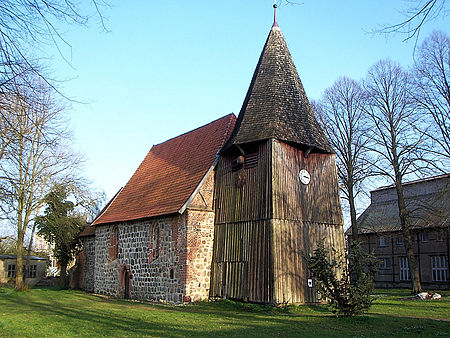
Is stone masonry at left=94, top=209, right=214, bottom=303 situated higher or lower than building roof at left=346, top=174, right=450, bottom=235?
lower

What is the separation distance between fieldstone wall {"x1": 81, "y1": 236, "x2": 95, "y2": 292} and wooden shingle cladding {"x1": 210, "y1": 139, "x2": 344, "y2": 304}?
12027mm

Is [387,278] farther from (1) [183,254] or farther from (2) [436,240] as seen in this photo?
(1) [183,254]

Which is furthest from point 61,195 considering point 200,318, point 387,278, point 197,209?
point 387,278

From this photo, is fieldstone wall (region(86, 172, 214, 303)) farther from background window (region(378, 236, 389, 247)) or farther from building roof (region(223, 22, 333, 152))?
background window (region(378, 236, 389, 247))

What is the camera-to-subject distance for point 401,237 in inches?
1405

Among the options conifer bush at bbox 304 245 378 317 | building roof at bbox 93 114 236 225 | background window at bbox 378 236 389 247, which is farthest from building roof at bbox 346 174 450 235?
conifer bush at bbox 304 245 378 317

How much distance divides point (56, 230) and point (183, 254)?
518 inches

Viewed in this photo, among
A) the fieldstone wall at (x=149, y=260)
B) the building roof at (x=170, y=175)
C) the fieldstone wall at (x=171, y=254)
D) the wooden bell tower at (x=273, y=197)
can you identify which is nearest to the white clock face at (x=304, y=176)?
the wooden bell tower at (x=273, y=197)

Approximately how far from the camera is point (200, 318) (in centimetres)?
1362

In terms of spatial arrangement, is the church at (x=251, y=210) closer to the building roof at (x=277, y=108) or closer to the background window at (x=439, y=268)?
the building roof at (x=277, y=108)

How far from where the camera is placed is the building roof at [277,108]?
17750 millimetres

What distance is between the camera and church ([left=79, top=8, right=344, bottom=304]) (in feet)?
54.5

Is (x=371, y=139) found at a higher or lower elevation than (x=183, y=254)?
higher

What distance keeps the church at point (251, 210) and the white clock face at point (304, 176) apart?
0.14 feet
